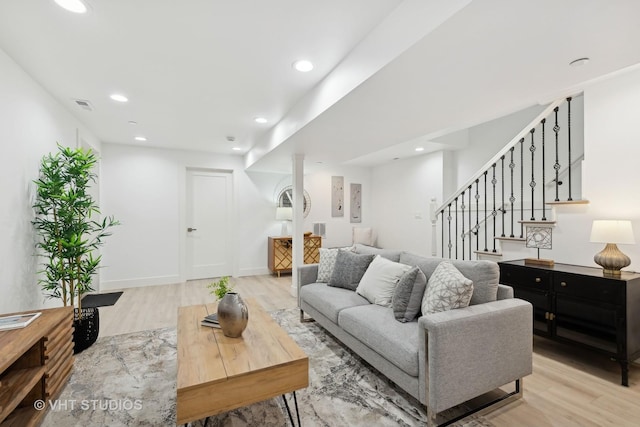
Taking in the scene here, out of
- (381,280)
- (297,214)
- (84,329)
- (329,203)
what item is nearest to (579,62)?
(381,280)

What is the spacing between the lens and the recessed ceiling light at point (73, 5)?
167cm

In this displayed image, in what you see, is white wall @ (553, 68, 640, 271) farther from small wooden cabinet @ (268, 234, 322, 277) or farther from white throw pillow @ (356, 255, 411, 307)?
small wooden cabinet @ (268, 234, 322, 277)

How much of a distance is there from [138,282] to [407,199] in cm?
515

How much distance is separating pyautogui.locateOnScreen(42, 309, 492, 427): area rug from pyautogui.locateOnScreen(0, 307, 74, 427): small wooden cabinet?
0.12 m


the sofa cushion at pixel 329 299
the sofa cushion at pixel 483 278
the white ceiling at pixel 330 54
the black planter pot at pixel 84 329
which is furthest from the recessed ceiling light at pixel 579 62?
the black planter pot at pixel 84 329

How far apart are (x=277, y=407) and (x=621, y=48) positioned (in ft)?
9.30

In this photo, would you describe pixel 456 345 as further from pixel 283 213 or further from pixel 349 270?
pixel 283 213

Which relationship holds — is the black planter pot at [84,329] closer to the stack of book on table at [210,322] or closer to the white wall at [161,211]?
the stack of book on table at [210,322]

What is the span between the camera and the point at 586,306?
2357 millimetres

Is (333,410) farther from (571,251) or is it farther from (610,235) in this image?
(571,251)

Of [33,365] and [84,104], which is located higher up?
[84,104]

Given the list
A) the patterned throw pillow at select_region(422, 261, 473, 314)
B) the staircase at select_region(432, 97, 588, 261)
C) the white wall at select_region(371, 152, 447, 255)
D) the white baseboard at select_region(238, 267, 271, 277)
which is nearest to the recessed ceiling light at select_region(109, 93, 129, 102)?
the patterned throw pillow at select_region(422, 261, 473, 314)

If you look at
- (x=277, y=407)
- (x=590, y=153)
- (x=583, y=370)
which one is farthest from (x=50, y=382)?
(x=590, y=153)

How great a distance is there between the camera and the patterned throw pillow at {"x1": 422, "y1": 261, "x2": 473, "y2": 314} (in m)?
1.87
